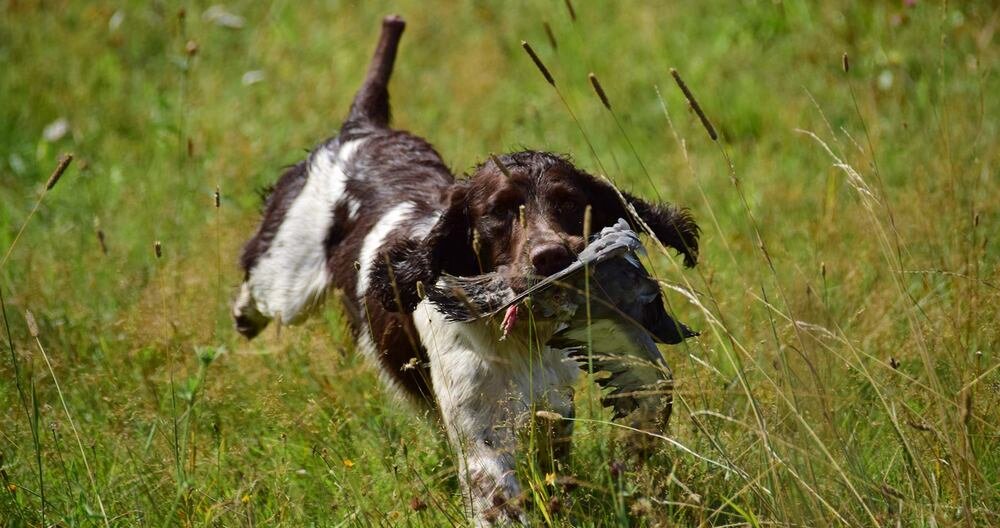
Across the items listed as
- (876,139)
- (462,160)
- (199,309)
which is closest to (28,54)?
(462,160)

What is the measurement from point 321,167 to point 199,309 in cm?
67

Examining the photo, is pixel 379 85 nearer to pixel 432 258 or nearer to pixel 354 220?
pixel 354 220

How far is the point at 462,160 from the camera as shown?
19.2 feet

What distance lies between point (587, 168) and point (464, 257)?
8.16 ft

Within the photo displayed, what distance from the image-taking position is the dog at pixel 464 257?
121 inches

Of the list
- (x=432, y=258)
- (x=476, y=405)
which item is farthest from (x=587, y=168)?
(x=476, y=405)

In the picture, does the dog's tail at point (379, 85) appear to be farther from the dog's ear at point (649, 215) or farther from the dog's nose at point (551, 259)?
the dog's nose at point (551, 259)

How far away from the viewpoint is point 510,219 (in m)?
3.28

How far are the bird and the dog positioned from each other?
97 millimetres

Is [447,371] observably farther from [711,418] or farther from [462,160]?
[462,160]

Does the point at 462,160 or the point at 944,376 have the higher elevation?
the point at 944,376

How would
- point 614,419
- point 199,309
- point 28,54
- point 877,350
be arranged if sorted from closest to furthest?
point 614,419 → point 877,350 → point 199,309 → point 28,54

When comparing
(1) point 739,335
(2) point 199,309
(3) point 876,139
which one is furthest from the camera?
(3) point 876,139

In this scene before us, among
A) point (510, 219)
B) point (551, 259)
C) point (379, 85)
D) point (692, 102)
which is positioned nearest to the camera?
point (692, 102)
